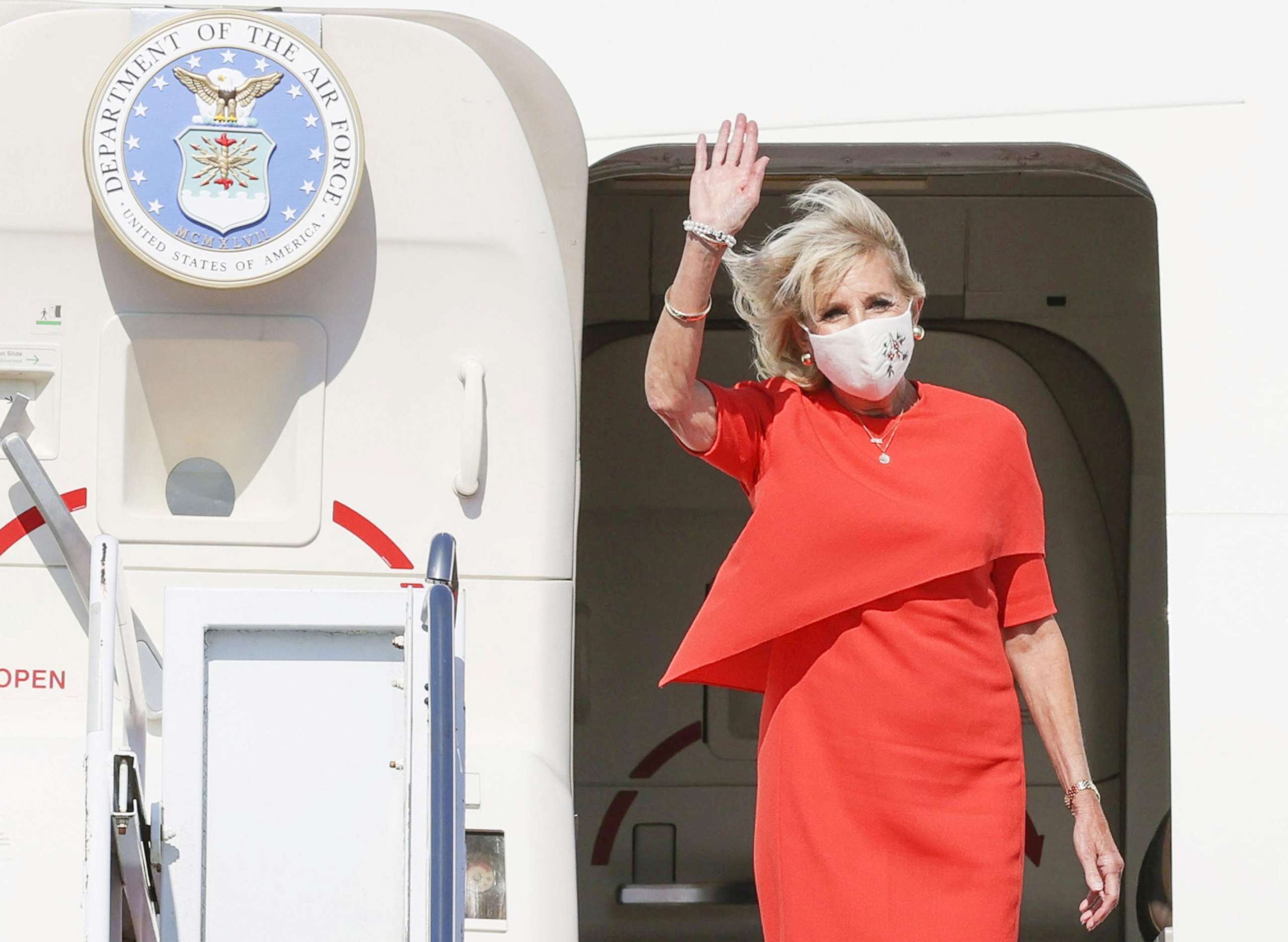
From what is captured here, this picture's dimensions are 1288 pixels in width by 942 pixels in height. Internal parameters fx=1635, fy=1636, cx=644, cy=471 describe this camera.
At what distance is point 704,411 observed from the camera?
Answer: 7.96 ft

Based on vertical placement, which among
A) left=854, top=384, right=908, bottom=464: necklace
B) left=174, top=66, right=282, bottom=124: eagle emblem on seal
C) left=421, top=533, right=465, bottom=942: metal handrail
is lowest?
left=421, top=533, right=465, bottom=942: metal handrail

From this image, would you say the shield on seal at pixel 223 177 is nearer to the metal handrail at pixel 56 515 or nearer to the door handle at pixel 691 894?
the metal handrail at pixel 56 515

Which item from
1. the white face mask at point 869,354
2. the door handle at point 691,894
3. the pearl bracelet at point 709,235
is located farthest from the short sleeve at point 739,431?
the door handle at point 691,894

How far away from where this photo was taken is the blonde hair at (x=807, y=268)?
2.50 metres

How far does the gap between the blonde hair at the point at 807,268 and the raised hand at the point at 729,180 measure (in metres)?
0.12

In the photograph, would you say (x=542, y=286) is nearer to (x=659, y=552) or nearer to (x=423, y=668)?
(x=423, y=668)

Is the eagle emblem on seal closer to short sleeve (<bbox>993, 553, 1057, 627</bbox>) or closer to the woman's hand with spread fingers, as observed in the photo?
short sleeve (<bbox>993, 553, 1057, 627</bbox>)

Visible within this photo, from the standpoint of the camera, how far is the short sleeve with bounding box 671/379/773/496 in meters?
2.45

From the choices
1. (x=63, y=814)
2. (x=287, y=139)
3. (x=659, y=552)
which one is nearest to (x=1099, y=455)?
(x=659, y=552)

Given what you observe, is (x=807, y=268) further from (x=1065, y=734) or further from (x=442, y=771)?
(x=442, y=771)

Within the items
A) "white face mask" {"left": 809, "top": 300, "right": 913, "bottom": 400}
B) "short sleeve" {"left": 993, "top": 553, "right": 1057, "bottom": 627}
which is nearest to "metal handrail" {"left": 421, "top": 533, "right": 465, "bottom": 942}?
"white face mask" {"left": 809, "top": 300, "right": 913, "bottom": 400}

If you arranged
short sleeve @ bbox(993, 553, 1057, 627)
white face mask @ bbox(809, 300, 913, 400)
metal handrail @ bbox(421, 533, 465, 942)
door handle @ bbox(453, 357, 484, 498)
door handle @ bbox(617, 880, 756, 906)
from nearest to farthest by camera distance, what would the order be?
1. metal handrail @ bbox(421, 533, 465, 942)
2. white face mask @ bbox(809, 300, 913, 400)
3. short sleeve @ bbox(993, 553, 1057, 627)
4. door handle @ bbox(453, 357, 484, 498)
5. door handle @ bbox(617, 880, 756, 906)

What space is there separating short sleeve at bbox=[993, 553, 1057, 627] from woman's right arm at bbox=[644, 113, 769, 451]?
541mm
